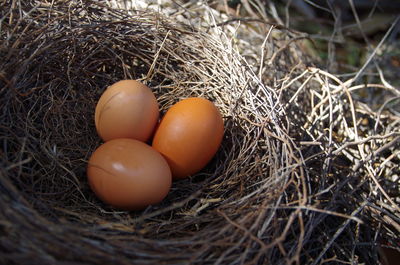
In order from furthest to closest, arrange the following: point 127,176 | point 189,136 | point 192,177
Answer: point 192,177 < point 189,136 < point 127,176

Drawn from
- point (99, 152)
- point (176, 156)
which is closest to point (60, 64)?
point (99, 152)

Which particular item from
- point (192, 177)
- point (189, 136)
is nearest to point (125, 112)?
point (189, 136)

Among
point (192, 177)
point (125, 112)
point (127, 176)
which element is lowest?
point (192, 177)

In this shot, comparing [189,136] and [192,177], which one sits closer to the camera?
[189,136]

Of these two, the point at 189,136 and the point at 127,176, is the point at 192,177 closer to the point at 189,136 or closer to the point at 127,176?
the point at 189,136

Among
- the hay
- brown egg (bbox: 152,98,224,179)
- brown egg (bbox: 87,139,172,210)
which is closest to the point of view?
the hay
